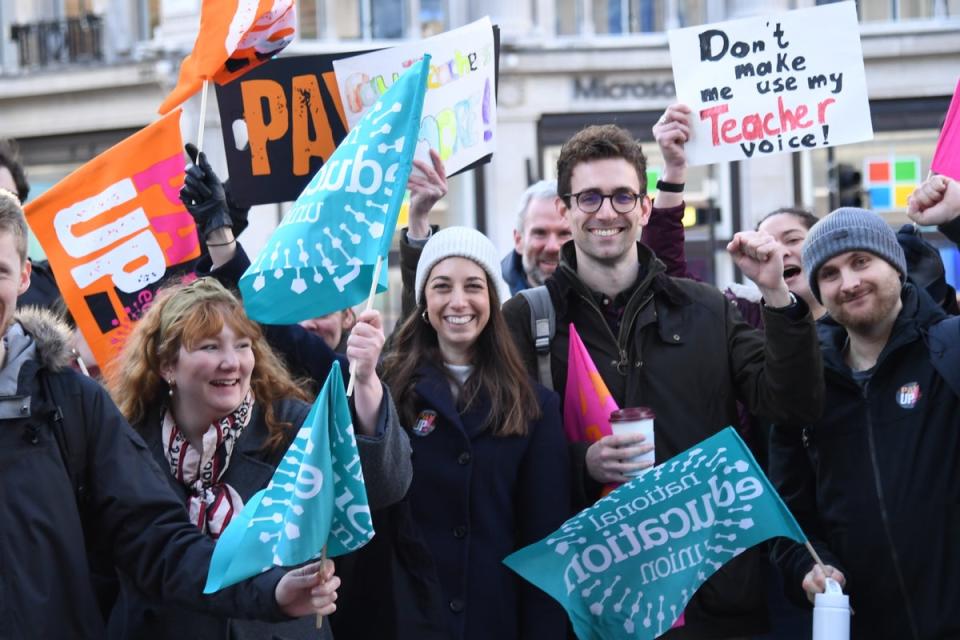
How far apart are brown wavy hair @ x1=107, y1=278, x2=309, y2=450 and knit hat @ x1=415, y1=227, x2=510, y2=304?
57cm

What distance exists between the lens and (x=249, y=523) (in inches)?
132

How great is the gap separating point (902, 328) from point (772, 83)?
4.20 feet

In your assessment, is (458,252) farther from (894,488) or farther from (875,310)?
(894,488)

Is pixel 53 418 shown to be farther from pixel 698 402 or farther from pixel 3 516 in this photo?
pixel 698 402

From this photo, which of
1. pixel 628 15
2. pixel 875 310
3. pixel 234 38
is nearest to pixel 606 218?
pixel 875 310

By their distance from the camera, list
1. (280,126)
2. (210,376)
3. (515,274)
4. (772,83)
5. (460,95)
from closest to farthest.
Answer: (210,376) < (460,95) < (280,126) < (772,83) < (515,274)

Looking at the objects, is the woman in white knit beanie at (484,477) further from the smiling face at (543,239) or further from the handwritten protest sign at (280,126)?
the smiling face at (543,239)

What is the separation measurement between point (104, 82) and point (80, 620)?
1819 cm

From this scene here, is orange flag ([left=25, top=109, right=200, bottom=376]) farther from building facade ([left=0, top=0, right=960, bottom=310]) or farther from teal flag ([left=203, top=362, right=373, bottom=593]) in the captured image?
building facade ([left=0, top=0, right=960, bottom=310])

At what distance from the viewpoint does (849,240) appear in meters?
4.35

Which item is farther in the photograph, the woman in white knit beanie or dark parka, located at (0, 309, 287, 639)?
the woman in white knit beanie

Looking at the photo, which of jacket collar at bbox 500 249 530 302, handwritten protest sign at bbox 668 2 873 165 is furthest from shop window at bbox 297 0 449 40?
handwritten protest sign at bbox 668 2 873 165

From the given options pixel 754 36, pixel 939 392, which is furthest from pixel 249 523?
pixel 754 36

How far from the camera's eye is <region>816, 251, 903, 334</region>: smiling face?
4324 millimetres
